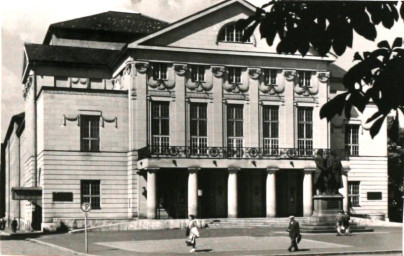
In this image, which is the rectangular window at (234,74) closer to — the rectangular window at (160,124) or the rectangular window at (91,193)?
the rectangular window at (160,124)

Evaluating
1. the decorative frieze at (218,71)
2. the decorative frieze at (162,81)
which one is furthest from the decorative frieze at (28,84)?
the decorative frieze at (218,71)

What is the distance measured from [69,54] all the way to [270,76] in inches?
417

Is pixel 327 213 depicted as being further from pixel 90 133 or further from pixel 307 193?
pixel 90 133

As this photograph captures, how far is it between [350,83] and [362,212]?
3129 cm

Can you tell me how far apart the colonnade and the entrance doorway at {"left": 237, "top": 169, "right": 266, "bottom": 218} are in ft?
4.40

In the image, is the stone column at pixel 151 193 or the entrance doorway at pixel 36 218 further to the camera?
the entrance doorway at pixel 36 218

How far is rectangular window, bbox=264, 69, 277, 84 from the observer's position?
35.8 meters

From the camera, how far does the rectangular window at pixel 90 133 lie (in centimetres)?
3306

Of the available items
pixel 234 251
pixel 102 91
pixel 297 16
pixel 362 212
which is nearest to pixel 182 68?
pixel 102 91

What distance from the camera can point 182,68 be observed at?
113 feet

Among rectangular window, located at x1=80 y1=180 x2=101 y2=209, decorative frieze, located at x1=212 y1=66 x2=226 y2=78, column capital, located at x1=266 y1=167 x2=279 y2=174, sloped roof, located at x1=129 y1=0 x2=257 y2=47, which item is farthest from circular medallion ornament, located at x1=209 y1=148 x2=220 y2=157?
sloped roof, located at x1=129 y1=0 x2=257 y2=47

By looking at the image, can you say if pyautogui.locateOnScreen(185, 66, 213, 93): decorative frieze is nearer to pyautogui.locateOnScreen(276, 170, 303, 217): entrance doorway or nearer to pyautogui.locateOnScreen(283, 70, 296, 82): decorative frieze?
pyautogui.locateOnScreen(283, 70, 296, 82): decorative frieze

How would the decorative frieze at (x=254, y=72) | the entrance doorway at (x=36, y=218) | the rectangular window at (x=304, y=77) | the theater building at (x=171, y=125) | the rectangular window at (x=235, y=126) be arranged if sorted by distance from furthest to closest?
the rectangular window at (x=304, y=77) < the decorative frieze at (x=254, y=72) < the rectangular window at (x=235, y=126) < the entrance doorway at (x=36, y=218) < the theater building at (x=171, y=125)

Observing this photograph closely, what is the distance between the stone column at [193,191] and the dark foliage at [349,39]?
25000 mm
